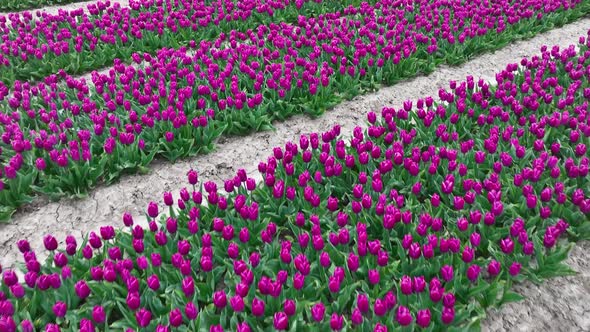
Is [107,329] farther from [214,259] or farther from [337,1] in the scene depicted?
[337,1]

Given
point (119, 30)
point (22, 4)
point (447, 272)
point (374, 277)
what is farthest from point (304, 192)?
point (22, 4)

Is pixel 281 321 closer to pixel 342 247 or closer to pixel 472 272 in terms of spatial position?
pixel 342 247

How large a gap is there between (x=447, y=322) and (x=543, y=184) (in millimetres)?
1976

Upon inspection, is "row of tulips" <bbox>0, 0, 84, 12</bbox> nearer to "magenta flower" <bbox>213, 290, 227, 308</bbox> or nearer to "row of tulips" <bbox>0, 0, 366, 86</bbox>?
"row of tulips" <bbox>0, 0, 366, 86</bbox>

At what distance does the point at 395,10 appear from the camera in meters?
9.65

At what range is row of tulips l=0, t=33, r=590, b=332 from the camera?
2.99m

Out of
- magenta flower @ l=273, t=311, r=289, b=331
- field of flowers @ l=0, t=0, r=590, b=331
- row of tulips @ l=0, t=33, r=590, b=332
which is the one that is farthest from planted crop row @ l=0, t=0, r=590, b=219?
magenta flower @ l=273, t=311, r=289, b=331

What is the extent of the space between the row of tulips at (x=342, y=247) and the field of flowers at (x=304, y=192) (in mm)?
16

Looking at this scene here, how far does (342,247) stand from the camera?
3559mm

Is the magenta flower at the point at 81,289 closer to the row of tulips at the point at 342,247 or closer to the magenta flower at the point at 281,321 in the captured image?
the row of tulips at the point at 342,247

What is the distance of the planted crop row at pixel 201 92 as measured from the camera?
490 cm

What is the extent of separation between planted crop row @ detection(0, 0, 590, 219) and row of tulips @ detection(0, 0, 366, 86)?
0.51m

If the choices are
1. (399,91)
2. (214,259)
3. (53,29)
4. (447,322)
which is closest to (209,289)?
(214,259)

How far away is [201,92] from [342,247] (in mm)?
3265
